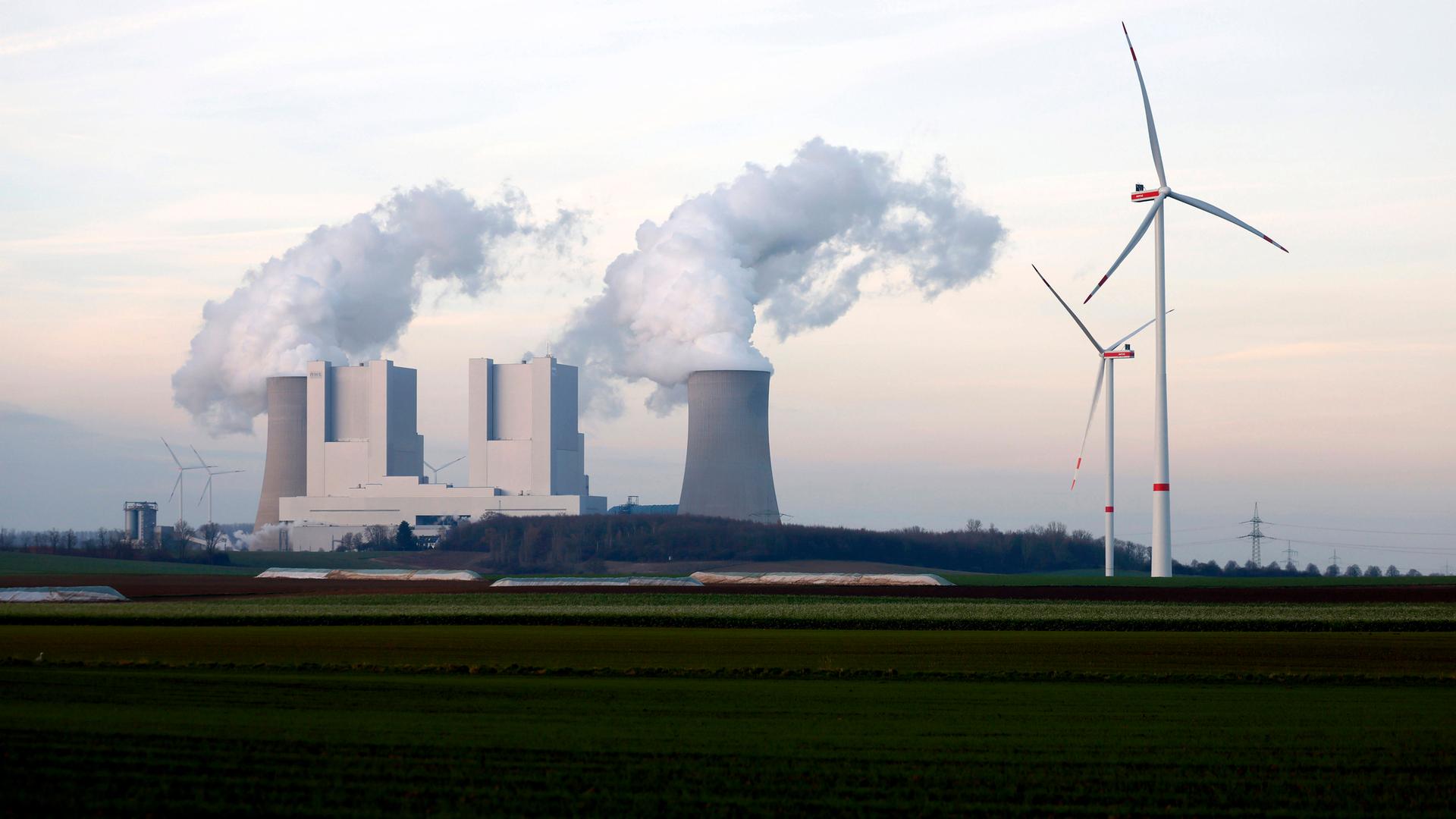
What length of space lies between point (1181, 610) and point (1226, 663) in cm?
1231

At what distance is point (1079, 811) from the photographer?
34.7ft

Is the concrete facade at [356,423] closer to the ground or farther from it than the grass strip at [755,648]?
farther from it

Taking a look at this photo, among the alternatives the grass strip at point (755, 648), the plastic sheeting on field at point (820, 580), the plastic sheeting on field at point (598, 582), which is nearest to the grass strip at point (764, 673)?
the grass strip at point (755, 648)

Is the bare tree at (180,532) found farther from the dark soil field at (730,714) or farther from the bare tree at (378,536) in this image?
the dark soil field at (730,714)

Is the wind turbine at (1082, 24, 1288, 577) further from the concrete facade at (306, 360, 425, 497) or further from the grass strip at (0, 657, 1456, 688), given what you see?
the concrete facade at (306, 360, 425, 497)

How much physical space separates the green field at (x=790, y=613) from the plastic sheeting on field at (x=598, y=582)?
28.3ft

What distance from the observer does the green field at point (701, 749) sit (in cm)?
1065

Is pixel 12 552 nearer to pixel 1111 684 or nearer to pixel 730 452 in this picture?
pixel 730 452

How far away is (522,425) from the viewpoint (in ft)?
266

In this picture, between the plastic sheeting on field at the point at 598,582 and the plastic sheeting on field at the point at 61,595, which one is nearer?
the plastic sheeting on field at the point at 61,595

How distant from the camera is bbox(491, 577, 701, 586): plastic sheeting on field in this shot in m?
49.1

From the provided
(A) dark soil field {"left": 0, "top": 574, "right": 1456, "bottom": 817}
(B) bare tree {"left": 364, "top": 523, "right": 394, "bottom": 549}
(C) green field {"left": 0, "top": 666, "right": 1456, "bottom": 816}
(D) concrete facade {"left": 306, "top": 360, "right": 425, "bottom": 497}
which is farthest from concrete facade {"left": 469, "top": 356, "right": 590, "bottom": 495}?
(C) green field {"left": 0, "top": 666, "right": 1456, "bottom": 816}

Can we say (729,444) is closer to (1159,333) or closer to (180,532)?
(1159,333)

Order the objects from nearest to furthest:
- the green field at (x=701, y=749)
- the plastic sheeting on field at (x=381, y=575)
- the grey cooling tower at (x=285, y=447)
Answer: the green field at (x=701, y=749) → the plastic sheeting on field at (x=381, y=575) → the grey cooling tower at (x=285, y=447)
